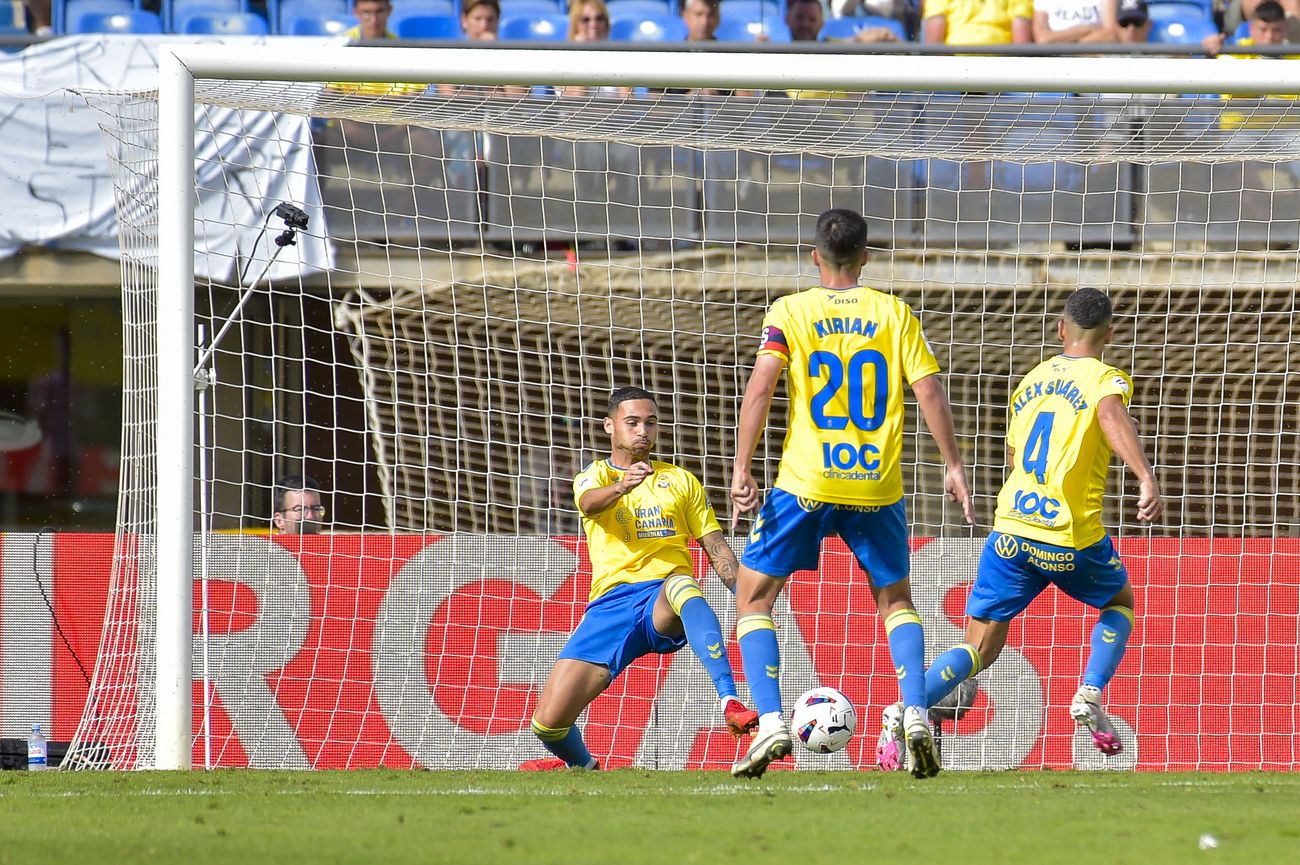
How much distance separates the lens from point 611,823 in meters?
4.03

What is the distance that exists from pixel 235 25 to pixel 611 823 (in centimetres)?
1012

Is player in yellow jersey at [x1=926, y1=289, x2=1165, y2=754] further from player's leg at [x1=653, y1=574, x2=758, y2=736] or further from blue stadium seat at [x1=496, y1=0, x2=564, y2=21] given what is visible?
blue stadium seat at [x1=496, y1=0, x2=564, y2=21]

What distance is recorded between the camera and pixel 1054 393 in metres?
5.96

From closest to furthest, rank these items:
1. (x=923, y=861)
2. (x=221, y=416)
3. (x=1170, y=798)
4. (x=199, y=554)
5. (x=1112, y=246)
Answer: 1. (x=923, y=861)
2. (x=1170, y=798)
3. (x=199, y=554)
4. (x=221, y=416)
5. (x=1112, y=246)

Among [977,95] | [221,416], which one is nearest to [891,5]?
[977,95]

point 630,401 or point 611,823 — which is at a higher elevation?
point 630,401

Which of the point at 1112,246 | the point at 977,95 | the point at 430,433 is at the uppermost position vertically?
the point at 977,95

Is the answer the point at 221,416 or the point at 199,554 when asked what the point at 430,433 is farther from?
the point at 199,554

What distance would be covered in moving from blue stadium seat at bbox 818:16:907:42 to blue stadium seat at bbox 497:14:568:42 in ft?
7.03

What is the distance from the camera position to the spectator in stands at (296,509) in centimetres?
788

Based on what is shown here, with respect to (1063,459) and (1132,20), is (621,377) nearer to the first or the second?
(1063,459)

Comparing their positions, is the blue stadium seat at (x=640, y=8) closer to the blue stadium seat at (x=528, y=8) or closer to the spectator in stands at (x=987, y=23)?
the blue stadium seat at (x=528, y=8)

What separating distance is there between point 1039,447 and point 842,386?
46.0 inches

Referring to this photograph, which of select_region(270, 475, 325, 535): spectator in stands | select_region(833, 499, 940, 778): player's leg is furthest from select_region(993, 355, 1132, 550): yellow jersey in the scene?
select_region(270, 475, 325, 535): spectator in stands
